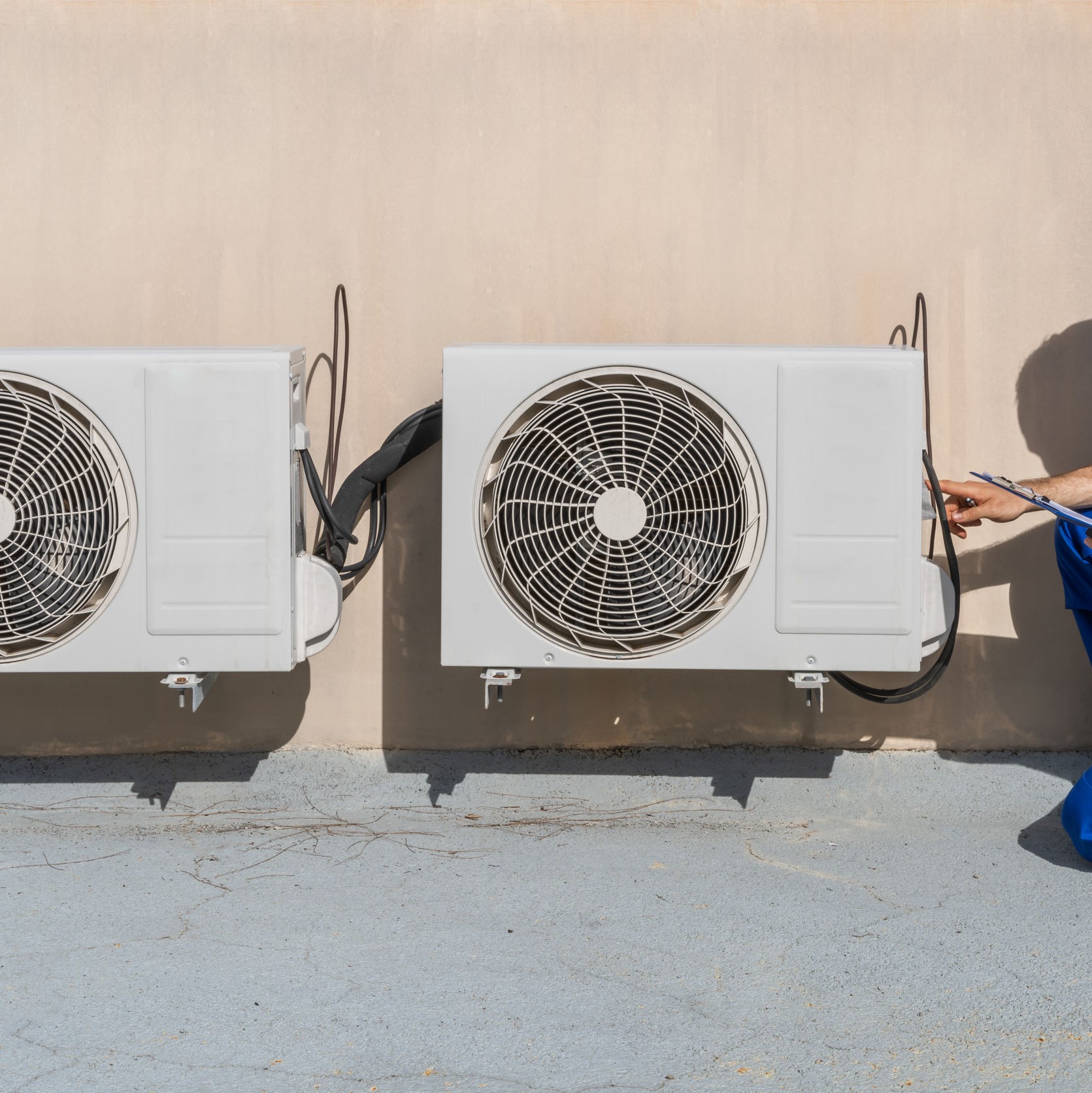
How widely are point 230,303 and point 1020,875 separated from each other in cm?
216

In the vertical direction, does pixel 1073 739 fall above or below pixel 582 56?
below

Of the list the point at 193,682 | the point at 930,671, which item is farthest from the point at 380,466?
the point at 930,671

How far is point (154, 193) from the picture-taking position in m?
2.71

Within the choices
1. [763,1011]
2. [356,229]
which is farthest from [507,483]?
[763,1011]

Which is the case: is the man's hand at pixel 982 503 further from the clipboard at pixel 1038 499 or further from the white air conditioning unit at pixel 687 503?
the white air conditioning unit at pixel 687 503

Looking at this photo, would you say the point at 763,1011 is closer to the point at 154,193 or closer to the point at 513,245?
the point at 513,245

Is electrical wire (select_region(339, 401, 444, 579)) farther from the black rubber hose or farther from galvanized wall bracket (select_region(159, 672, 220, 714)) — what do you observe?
galvanized wall bracket (select_region(159, 672, 220, 714))

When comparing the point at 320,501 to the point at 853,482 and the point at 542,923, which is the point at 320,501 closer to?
the point at 542,923

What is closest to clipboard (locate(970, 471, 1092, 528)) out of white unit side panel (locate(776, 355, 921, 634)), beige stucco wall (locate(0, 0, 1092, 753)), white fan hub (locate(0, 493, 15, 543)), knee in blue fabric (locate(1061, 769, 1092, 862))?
white unit side panel (locate(776, 355, 921, 634))

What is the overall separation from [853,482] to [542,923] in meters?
1.02

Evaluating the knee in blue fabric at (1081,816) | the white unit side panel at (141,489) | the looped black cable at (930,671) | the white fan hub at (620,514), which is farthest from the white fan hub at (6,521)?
the knee in blue fabric at (1081,816)

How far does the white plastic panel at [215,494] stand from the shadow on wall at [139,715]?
61 cm

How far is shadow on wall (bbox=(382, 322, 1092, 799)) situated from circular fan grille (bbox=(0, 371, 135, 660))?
73 cm

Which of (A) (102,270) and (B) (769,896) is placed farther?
(A) (102,270)
